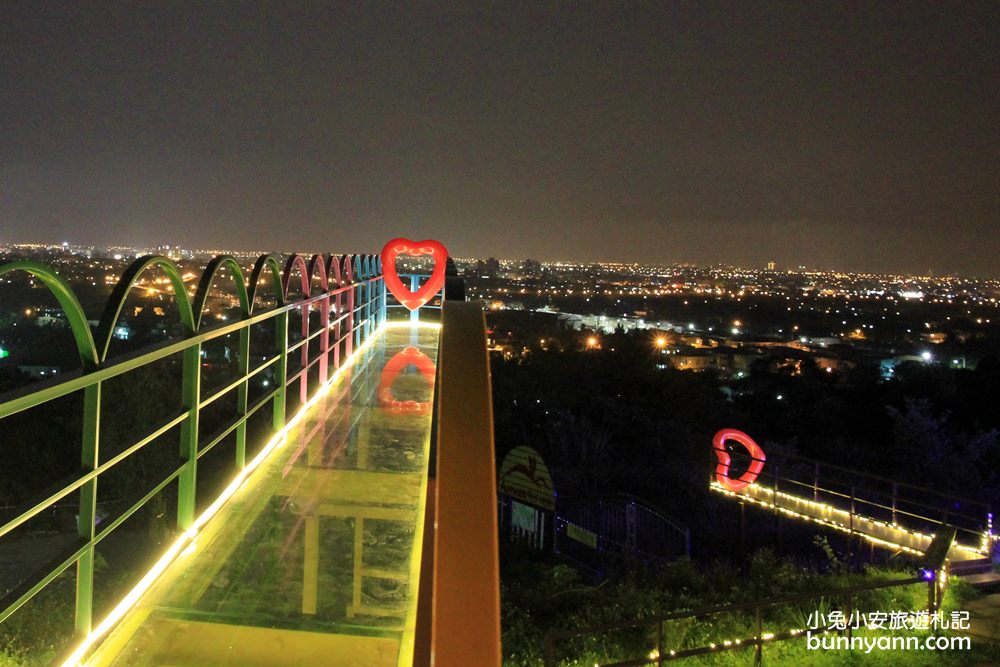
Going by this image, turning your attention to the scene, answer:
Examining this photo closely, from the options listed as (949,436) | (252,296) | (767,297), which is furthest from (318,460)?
(767,297)

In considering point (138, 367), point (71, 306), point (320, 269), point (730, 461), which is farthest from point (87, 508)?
point (730, 461)

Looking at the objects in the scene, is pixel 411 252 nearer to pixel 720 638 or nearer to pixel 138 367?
pixel 720 638

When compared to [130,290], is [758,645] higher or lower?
lower

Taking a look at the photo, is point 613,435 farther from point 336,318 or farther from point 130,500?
point 130,500

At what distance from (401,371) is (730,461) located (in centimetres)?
861

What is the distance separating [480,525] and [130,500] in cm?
176

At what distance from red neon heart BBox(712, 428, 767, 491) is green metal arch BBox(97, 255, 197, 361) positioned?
11789mm

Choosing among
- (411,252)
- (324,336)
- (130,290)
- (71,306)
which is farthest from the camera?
(411,252)

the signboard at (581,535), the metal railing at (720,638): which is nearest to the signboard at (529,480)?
the signboard at (581,535)

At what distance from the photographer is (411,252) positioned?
1138 cm

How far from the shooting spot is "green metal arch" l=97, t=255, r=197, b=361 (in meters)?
2.29

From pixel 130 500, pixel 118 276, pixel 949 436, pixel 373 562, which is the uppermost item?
pixel 118 276

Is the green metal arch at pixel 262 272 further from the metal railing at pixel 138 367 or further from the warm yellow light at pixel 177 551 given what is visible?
the warm yellow light at pixel 177 551

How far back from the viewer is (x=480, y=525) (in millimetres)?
1491
